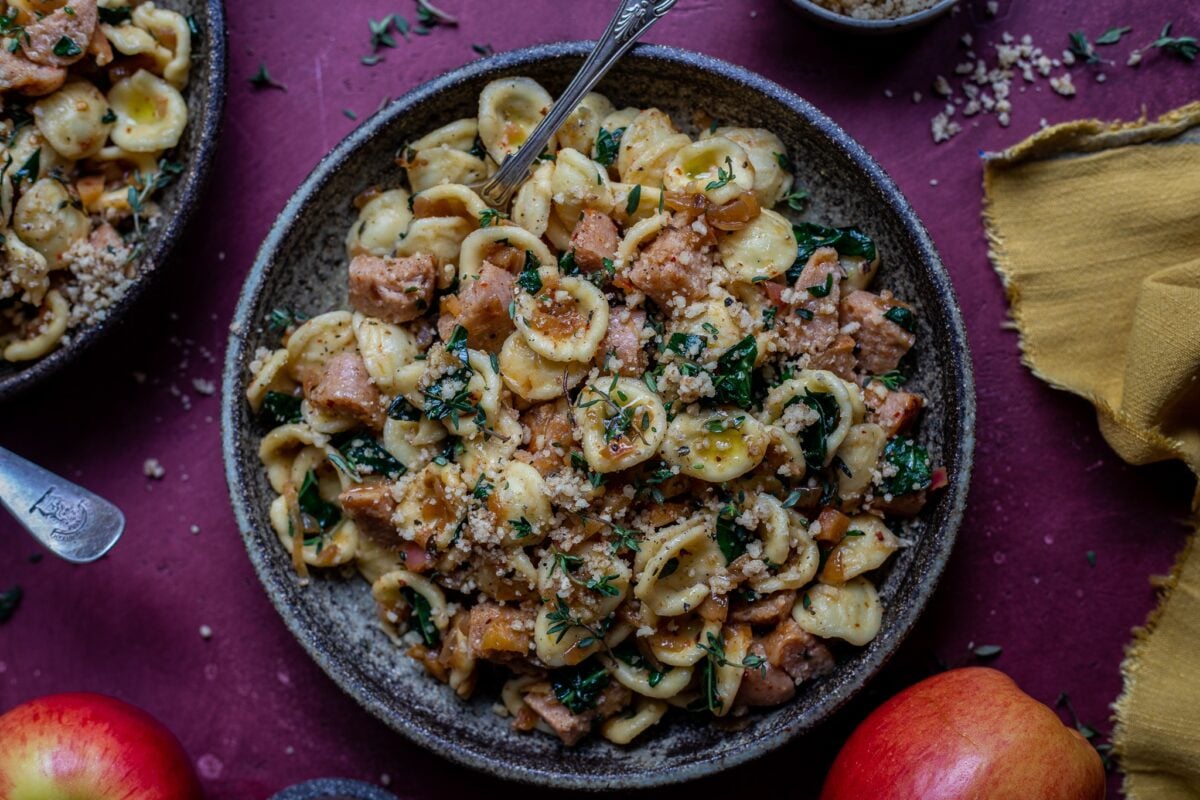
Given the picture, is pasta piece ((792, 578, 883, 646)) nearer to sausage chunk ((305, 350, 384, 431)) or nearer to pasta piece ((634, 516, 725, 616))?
pasta piece ((634, 516, 725, 616))

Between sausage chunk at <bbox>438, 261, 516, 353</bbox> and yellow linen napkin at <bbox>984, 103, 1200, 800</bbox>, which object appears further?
yellow linen napkin at <bbox>984, 103, 1200, 800</bbox>

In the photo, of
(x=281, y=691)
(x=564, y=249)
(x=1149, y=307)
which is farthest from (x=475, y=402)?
(x=1149, y=307)

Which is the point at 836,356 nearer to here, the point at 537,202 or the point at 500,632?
the point at 537,202

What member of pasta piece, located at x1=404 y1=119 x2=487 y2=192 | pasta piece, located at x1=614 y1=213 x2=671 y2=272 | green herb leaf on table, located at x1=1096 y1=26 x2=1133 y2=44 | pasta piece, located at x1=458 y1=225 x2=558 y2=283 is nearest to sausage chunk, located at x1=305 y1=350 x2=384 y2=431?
pasta piece, located at x1=458 y1=225 x2=558 y2=283

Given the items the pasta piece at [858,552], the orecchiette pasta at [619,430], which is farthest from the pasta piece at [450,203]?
the pasta piece at [858,552]

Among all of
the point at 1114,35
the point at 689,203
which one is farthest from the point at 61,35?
the point at 1114,35
